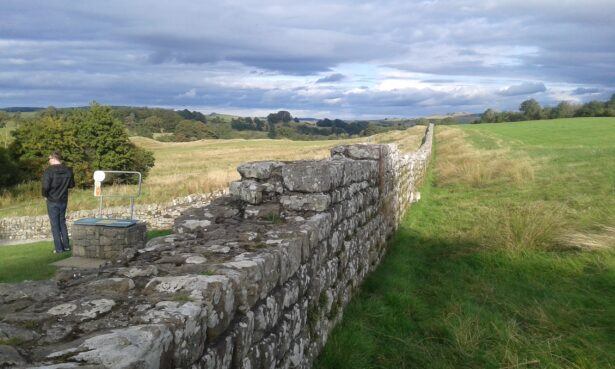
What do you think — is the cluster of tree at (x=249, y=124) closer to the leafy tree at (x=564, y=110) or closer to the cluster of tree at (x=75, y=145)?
the leafy tree at (x=564, y=110)

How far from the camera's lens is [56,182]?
34.2ft

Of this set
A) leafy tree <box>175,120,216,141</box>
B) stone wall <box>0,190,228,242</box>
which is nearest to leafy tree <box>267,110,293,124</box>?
leafy tree <box>175,120,216,141</box>

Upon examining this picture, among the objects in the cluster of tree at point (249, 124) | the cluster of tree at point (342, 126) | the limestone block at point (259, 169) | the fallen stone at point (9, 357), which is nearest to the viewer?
the fallen stone at point (9, 357)

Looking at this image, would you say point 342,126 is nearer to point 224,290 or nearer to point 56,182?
point 56,182

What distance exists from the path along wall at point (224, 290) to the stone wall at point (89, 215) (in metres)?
9.76

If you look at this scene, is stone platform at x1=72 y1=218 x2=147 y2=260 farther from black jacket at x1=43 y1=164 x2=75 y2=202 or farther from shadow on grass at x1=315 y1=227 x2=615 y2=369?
shadow on grass at x1=315 y1=227 x2=615 y2=369

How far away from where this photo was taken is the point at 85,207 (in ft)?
53.7

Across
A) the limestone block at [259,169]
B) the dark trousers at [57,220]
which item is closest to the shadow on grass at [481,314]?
the limestone block at [259,169]

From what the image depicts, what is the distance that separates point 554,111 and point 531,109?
428 centimetres

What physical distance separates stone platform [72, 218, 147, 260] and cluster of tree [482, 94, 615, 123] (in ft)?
237

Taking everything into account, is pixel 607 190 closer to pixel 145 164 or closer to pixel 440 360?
pixel 440 360

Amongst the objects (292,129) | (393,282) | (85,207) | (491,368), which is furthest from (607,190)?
(292,129)

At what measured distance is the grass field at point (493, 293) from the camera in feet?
14.0

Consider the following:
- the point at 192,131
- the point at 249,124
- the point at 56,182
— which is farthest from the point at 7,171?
the point at 249,124
